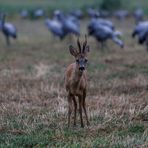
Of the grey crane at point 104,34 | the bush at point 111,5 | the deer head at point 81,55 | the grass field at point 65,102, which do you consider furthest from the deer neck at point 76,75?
A: the bush at point 111,5

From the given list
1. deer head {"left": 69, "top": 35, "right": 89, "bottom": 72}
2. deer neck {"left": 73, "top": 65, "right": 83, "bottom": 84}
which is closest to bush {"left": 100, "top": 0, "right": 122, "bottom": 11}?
deer neck {"left": 73, "top": 65, "right": 83, "bottom": 84}

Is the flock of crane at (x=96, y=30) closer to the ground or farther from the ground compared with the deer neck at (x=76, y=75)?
farther from the ground

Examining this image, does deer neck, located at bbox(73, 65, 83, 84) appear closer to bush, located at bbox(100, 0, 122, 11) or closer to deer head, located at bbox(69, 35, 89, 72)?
deer head, located at bbox(69, 35, 89, 72)

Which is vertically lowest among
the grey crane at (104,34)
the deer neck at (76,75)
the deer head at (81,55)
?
the deer neck at (76,75)

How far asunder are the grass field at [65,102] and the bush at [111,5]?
86.1ft

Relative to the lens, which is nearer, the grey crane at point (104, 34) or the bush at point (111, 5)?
the grey crane at point (104, 34)

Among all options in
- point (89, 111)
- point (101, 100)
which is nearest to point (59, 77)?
point (101, 100)

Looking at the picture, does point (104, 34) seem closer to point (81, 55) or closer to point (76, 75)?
point (76, 75)

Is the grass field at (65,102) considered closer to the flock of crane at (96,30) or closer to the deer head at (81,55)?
the deer head at (81,55)

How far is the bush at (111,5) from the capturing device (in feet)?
152

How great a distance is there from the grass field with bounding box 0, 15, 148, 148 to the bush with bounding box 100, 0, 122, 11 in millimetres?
26234

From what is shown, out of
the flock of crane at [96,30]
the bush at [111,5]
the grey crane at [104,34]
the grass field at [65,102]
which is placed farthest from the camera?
the bush at [111,5]

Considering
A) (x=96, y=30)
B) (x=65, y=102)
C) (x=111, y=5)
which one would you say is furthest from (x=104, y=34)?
(x=111, y=5)

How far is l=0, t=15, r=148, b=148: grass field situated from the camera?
825cm
